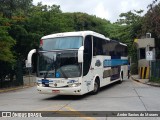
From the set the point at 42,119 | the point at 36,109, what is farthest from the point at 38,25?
the point at 42,119

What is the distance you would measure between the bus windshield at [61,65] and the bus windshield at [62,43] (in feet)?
1.19

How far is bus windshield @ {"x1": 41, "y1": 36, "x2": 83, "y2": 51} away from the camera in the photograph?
17.2m

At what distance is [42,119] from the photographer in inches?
445

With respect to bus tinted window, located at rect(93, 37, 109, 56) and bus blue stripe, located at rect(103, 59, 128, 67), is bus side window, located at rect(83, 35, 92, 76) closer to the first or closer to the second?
bus tinted window, located at rect(93, 37, 109, 56)

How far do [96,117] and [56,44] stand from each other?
6868mm

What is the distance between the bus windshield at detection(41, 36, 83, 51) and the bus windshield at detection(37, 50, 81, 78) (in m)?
0.36

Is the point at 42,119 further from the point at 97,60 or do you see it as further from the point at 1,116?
the point at 97,60

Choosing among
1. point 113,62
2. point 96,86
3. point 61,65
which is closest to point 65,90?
point 61,65

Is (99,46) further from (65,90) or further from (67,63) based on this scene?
(65,90)

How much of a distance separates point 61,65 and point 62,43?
4.18ft

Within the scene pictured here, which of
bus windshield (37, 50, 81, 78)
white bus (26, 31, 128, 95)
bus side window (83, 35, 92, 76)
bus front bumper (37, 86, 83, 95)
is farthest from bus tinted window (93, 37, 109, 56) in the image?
bus front bumper (37, 86, 83, 95)

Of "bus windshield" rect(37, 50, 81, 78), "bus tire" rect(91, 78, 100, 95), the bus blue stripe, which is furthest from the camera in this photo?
the bus blue stripe

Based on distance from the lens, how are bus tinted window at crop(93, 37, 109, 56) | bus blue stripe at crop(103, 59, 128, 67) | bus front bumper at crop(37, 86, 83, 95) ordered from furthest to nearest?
bus blue stripe at crop(103, 59, 128, 67) < bus tinted window at crop(93, 37, 109, 56) < bus front bumper at crop(37, 86, 83, 95)

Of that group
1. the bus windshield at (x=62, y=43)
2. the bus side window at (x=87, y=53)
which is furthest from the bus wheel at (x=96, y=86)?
the bus windshield at (x=62, y=43)
